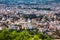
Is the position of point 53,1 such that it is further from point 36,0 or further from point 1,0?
point 1,0

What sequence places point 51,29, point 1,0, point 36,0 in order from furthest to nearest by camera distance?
point 36,0, point 1,0, point 51,29

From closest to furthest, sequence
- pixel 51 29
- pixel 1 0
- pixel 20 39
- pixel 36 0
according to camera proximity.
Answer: pixel 20 39 < pixel 51 29 < pixel 1 0 < pixel 36 0

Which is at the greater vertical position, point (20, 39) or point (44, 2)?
point (20, 39)

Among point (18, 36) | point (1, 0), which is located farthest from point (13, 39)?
point (1, 0)

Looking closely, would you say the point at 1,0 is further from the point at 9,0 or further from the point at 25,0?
the point at 25,0

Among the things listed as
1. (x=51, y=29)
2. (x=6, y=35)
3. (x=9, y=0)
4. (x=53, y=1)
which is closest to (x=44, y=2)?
(x=53, y=1)

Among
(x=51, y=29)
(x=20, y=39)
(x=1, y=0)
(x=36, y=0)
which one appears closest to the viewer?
(x=20, y=39)

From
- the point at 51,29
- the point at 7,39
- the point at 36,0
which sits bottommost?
the point at 36,0

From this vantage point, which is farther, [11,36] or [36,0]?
[36,0]

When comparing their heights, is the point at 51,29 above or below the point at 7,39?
below
